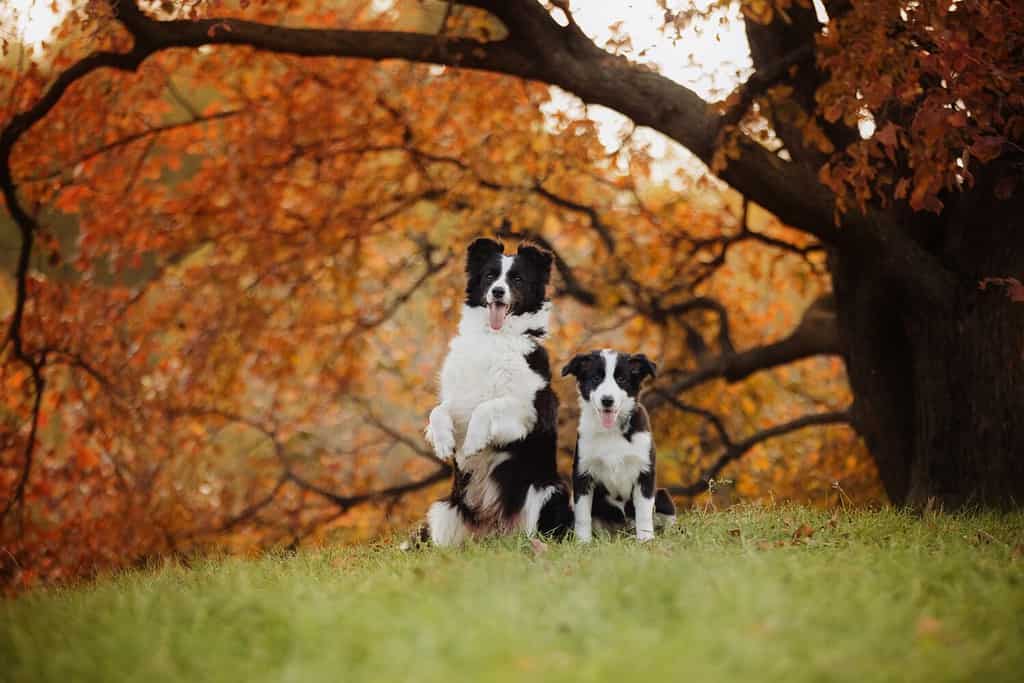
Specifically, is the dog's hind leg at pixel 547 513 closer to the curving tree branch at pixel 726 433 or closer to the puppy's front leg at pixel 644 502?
the puppy's front leg at pixel 644 502

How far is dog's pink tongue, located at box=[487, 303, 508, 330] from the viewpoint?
6434 mm

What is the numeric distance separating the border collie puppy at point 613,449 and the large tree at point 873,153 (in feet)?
7.64

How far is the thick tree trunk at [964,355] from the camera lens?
25.3ft

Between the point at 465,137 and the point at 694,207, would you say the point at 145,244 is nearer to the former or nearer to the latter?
the point at 465,137

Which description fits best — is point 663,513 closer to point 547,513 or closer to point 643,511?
point 643,511

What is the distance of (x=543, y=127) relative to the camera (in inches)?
459

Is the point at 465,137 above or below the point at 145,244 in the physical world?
above

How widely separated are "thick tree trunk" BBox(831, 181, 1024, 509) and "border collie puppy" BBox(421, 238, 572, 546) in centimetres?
339

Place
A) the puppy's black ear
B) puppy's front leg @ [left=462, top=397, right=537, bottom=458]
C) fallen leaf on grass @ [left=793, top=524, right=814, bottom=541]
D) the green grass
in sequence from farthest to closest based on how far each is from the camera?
the puppy's black ear < puppy's front leg @ [left=462, top=397, right=537, bottom=458] < fallen leaf on grass @ [left=793, top=524, right=814, bottom=541] < the green grass

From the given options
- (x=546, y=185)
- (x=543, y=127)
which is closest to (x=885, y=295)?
(x=543, y=127)

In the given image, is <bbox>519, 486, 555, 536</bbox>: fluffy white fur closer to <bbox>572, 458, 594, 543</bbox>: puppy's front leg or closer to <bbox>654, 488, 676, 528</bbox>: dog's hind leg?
<bbox>572, 458, 594, 543</bbox>: puppy's front leg

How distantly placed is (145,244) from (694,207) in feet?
23.7

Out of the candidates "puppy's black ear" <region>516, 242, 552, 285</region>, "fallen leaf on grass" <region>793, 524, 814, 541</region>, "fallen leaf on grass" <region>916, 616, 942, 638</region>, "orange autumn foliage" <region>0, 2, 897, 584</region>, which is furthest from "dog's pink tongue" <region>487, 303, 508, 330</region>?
"orange autumn foliage" <region>0, 2, 897, 584</region>

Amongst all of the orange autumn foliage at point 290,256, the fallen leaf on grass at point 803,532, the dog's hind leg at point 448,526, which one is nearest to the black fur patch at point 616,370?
the dog's hind leg at point 448,526
